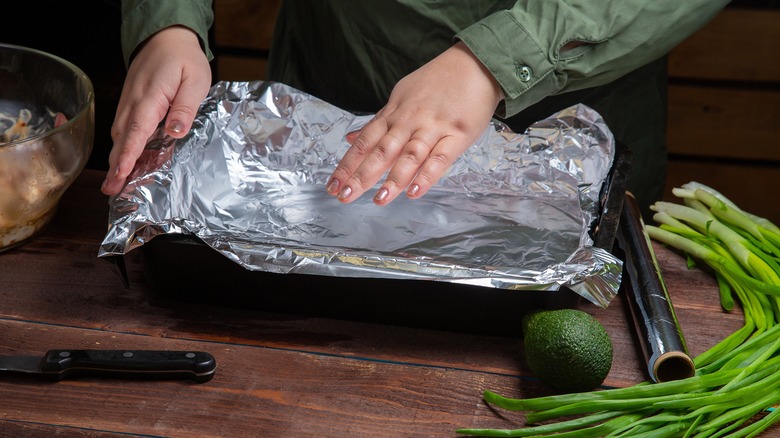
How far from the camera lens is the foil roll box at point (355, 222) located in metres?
1.03

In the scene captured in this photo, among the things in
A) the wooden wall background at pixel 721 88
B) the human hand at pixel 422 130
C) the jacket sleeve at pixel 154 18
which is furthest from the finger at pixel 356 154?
the wooden wall background at pixel 721 88

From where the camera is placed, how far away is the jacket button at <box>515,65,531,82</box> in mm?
1107

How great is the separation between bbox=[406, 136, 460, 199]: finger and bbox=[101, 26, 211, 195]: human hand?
1.18 ft

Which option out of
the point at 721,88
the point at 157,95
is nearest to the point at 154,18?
the point at 157,95

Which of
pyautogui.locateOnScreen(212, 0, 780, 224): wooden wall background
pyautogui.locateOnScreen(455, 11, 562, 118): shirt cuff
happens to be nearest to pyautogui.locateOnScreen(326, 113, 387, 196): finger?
pyautogui.locateOnScreen(455, 11, 562, 118): shirt cuff

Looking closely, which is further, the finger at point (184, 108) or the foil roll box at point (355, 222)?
the finger at point (184, 108)

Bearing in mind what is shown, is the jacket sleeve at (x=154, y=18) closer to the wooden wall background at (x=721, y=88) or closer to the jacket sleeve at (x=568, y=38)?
the jacket sleeve at (x=568, y=38)

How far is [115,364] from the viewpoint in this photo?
1.00 m

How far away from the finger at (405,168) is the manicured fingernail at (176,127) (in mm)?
322

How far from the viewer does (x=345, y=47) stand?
57.9 inches

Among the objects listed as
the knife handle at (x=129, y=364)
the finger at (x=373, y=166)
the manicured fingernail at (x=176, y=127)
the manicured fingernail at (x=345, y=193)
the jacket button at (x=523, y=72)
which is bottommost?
the knife handle at (x=129, y=364)

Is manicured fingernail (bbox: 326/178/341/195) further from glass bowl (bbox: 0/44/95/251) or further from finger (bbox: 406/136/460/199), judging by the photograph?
glass bowl (bbox: 0/44/95/251)

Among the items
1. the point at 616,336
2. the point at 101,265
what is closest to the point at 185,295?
the point at 101,265

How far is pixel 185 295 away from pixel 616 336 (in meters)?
0.58
